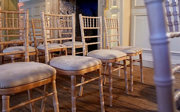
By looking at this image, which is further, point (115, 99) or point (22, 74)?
point (115, 99)

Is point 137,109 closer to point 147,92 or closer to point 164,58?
point 147,92

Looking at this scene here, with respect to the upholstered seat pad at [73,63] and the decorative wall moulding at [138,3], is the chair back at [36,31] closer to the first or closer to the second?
the upholstered seat pad at [73,63]

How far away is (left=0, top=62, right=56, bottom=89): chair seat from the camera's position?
935 mm

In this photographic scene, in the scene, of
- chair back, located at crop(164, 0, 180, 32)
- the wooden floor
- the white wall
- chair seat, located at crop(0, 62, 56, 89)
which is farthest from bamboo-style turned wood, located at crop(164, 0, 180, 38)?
the white wall

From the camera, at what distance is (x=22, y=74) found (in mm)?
999

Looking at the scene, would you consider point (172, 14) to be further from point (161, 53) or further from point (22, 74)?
point (22, 74)

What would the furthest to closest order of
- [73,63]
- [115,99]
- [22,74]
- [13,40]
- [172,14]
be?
1. [13,40]
2. [115,99]
3. [73,63]
4. [22,74]
5. [172,14]

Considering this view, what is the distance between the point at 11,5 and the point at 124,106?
726 centimetres

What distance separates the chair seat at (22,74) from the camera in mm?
935

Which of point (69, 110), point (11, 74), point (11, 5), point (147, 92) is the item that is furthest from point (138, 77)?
point (11, 5)

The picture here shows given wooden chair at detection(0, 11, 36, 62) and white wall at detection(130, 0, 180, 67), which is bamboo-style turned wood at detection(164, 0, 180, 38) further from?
white wall at detection(130, 0, 180, 67)

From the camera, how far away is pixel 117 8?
3510mm

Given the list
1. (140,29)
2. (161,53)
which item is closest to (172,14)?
(161,53)

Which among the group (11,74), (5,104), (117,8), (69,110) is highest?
(117,8)
